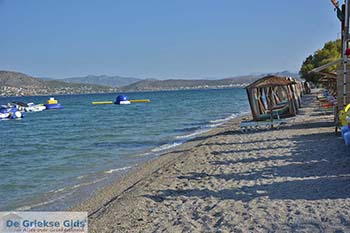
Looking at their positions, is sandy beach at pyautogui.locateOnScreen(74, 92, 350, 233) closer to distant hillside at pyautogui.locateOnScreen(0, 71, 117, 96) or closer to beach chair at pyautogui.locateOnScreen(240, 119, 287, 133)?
beach chair at pyautogui.locateOnScreen(240, 119, 287, 133)

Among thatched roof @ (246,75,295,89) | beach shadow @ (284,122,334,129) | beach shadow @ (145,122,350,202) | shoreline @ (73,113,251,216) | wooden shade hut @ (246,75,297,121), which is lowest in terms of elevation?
shoreline @ (73,113,251,216)

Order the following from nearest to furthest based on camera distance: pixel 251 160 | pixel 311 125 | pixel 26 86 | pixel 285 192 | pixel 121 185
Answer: pixel 285 192
pixel 251 160
pixel 121 185
pixel 311 125
pixel 26 86

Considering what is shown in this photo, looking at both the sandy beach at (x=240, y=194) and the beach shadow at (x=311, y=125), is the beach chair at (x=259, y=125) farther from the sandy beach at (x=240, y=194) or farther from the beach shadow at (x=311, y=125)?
the sandy beach at (x=240, y=194)

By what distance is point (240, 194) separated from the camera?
6855 mm

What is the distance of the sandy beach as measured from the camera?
550 centimetres

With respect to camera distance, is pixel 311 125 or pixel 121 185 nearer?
pixel 121 185

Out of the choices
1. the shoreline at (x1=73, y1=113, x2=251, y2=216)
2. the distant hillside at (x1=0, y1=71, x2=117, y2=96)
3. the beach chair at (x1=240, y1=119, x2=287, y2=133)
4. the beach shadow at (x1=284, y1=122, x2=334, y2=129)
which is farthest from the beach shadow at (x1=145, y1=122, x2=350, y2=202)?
the distant hillside at (x1=0, y1=71, x2=117, y2=96)

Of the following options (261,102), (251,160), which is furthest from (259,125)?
(251,160)

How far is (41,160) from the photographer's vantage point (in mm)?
15461

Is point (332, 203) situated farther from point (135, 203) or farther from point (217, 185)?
point (135, 203)
